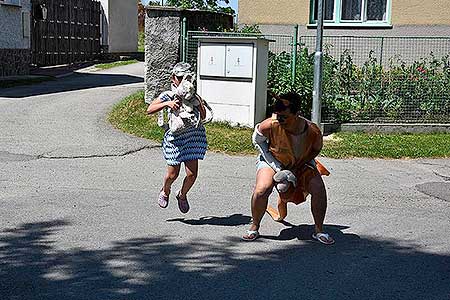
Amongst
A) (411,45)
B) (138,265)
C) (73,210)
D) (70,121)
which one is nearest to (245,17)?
(411,45)

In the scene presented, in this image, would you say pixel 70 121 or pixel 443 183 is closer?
pixel 443 183

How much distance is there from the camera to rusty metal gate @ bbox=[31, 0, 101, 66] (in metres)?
24.6

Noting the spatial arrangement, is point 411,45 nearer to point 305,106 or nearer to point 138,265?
point 305,106

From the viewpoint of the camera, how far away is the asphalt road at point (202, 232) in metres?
5.32

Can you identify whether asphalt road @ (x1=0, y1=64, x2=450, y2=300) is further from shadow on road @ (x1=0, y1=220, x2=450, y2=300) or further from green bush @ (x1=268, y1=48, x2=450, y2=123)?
green bush @ (x1=268, y1=48, x2=450, y2=123)

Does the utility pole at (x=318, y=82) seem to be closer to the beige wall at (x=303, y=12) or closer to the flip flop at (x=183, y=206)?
the beige wall at (x=303, y=12)

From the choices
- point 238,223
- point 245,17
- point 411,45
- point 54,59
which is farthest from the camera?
point 54,59

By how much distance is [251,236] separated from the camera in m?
6.53

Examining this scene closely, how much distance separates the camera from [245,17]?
1611cm

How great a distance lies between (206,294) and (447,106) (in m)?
9.41

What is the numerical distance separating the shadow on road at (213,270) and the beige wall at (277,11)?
9.81m

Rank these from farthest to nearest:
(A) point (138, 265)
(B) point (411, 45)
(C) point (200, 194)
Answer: (B) point (411, 45), (C) point (200, 194), (A) point (138, 265)

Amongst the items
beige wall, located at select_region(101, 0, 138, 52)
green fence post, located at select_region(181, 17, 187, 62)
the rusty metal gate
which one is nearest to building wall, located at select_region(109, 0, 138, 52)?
beige wall, located at select_region(101, 0, 138, 52)

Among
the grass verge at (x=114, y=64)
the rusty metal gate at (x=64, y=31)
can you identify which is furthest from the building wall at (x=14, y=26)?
the grass verge at (x=114, y=64)
